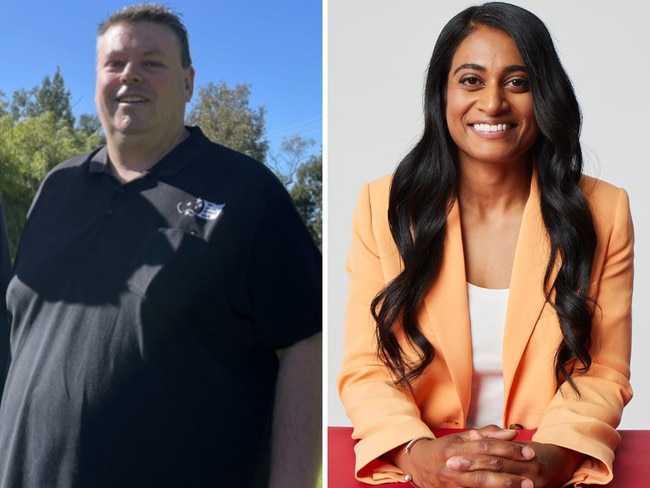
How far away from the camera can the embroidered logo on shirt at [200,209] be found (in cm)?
240

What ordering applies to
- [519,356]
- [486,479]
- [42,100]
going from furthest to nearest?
[42,100] < [519,356] < [486,479]

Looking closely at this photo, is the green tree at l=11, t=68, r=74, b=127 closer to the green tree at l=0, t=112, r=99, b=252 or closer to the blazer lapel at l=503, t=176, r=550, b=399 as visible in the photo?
the green tree at l=0, t=112, r=99, b=252

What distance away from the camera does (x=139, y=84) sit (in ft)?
7.97

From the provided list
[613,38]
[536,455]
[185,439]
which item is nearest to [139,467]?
[185,439]

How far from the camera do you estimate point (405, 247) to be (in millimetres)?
2381

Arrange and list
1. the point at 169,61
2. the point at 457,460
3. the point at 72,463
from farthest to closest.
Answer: the point at 169,61
the point at 72,463
the point at 457,460

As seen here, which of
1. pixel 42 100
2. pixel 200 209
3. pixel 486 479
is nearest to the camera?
pixel 486 479

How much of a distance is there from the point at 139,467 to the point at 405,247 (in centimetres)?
86

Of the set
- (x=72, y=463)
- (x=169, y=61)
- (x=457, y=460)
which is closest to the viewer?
(x=457, y=460)

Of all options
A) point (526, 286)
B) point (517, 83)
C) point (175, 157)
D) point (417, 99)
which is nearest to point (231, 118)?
point (175, 157)

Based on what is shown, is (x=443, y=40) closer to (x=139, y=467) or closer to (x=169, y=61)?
(x=169, y=61)

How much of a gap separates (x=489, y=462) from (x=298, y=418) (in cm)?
57

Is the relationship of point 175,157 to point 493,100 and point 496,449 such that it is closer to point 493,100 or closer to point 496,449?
point 493,100

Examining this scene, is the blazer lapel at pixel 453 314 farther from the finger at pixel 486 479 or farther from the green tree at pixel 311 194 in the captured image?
the green tree at pixel 311 194
